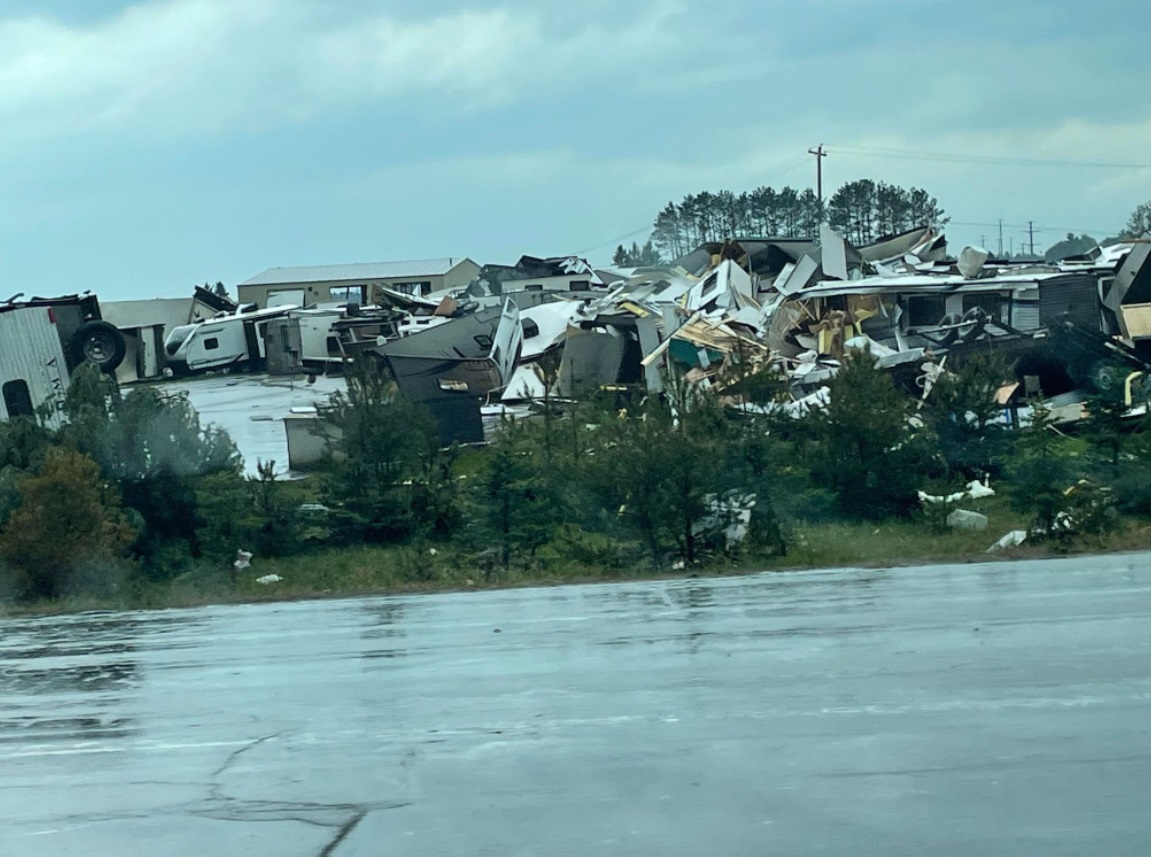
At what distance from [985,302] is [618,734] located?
33.2m

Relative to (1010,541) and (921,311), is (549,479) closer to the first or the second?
(1010,541)

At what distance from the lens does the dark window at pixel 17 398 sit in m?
31.2

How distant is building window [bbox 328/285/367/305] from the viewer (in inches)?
2592

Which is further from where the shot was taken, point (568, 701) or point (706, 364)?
point (706, 364)

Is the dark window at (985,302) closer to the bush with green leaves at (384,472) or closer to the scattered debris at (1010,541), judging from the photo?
the bush with green leaves at (384,472)

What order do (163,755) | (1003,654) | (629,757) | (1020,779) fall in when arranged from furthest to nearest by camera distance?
(1003,654) → (163,755) → (629,757) → (1020,779)

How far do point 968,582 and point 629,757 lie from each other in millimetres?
6147

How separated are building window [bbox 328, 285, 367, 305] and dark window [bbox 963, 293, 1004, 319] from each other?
3285cm

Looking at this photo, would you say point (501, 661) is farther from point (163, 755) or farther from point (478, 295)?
point (478, 295)

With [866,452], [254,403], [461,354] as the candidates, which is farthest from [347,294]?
[866,452]

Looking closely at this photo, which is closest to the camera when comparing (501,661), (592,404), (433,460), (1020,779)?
(1020,779)

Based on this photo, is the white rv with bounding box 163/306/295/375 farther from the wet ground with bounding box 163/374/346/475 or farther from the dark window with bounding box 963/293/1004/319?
the dark window with bounding box 963/293/1004/319

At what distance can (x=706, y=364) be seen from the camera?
1356 inches

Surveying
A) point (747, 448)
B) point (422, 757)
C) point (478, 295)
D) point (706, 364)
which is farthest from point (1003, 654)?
point (478, 295)
